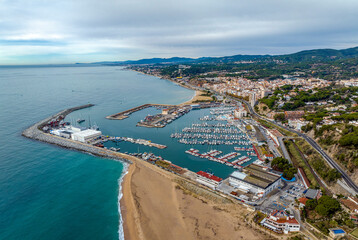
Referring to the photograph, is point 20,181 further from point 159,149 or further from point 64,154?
point 159,149

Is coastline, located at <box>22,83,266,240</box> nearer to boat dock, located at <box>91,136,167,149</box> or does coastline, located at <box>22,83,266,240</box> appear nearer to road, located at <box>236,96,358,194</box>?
boat dock, located at <box>91,136,167,149</box>

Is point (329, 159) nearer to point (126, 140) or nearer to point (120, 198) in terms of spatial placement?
point (120, 198)

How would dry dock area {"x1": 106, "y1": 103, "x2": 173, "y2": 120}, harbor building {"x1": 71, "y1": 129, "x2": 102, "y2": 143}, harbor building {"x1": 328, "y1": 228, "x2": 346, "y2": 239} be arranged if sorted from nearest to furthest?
harbor building {"x1": 328, "y1": 228, "x2": 346, "y2": 239} < harbor building {"x1": 71, "y1": 129, "x2": 102, "y2": 143} < dry dock area {"x1": 106, "y1": 103, "x2": 173, "y2": 120}

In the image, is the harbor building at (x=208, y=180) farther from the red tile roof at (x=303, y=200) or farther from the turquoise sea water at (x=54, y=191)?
the turquoise sea water at (x=54, y=191)

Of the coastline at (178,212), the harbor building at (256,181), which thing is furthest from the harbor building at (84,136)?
the harbor building at (256,181)

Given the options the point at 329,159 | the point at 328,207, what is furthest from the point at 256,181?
the point at 329,159

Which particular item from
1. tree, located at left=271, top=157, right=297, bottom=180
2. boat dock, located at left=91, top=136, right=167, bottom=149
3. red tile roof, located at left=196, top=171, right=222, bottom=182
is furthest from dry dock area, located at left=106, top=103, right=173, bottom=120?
tree, located at left=271, top=157, right=297, bottom=180

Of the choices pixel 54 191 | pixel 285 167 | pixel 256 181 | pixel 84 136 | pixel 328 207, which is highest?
pixel 84 136

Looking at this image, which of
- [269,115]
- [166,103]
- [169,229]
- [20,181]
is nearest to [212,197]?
[169,229]
